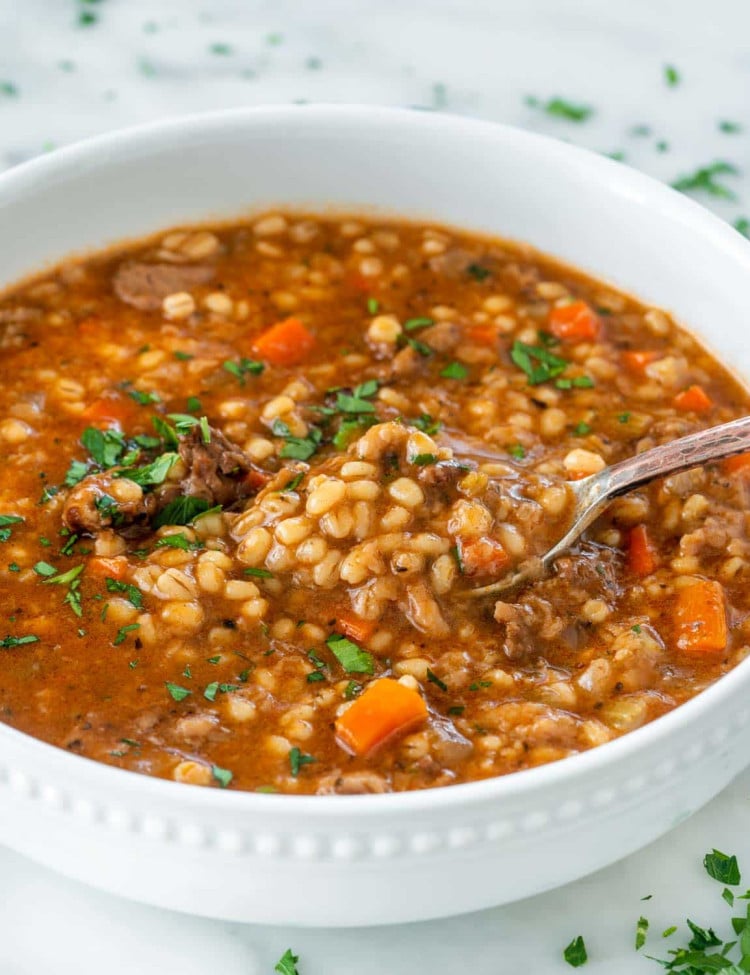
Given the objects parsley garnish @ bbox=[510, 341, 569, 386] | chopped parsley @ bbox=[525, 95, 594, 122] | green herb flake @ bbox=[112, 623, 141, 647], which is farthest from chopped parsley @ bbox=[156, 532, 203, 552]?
chopped parsley @ bbox=[525, 95, 594, 122]

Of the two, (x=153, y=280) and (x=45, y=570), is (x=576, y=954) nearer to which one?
(x=45, y=570)

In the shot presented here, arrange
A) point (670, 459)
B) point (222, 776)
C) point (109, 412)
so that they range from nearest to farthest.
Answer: point (222, 776)
point (670, 459)
point (109, 412)

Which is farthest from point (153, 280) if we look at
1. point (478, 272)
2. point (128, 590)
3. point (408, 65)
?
point (408, 65)

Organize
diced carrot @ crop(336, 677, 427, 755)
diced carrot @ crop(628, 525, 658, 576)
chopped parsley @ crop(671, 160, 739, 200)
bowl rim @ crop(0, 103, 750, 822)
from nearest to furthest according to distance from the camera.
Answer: diced carrot @ crop(336, 677, 427, 755), diced carrot @ crop(628, 525, 658, 576), bowl rim @ crop(0, 103, 750, 822), chopped parsley @ crop(671, 160, 739, 200)

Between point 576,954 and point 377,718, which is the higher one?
point 377,718

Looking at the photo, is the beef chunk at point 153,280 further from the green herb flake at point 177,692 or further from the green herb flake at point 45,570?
the green herb flake at point 177,692

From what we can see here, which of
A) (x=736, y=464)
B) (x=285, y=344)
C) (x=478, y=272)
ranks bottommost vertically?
(x=736, y=464)

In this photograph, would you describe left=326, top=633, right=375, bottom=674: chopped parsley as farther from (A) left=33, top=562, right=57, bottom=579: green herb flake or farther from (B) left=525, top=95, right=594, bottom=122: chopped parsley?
(B) left=525, top=95, right=594, bottom=122: chopped parsley
